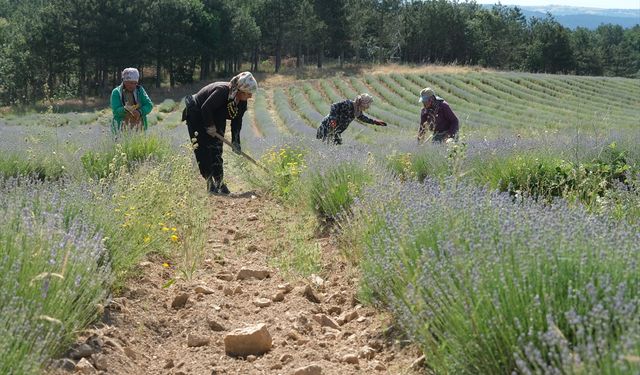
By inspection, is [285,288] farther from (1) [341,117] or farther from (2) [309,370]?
(1) [341,117]

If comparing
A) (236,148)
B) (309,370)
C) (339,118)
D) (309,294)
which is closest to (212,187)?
(236,148)

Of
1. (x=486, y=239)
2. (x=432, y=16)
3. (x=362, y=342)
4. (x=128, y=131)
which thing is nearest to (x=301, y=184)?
(x=128, y=131)

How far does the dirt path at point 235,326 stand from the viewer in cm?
324

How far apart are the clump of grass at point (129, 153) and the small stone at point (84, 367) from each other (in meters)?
3.86

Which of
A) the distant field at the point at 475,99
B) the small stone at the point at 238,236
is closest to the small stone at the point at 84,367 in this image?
the small stone at the point at 238,236

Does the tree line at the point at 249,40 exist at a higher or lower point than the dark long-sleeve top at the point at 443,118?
higher

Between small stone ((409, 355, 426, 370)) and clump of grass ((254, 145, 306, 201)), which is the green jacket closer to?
clump of grass ((254, 145, 306, 201))

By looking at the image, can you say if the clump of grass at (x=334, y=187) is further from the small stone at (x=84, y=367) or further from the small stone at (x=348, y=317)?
the small stone at (x=84, y=367)

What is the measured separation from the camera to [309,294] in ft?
14.1

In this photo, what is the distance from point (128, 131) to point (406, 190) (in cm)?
438

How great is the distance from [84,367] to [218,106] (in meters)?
5.06

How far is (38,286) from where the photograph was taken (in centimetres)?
276

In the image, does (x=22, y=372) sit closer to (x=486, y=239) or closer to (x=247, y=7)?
(x=486, y=239)

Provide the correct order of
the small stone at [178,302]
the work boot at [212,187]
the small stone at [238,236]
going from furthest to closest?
the work boot at [212,187] → the small stone at [238,236] → the small stone at [178,302]
